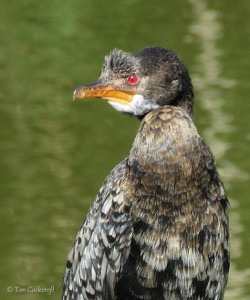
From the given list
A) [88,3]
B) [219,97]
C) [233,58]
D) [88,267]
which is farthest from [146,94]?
[88,3]

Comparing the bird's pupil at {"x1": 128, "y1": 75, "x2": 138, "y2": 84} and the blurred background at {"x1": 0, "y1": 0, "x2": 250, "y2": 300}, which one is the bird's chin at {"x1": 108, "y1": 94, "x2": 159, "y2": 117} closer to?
the bird's pupil at {"x1": 128, "y1": 75, "x2": 138, "y2": 84}

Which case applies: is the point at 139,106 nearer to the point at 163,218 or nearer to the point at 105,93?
the point at 105,93

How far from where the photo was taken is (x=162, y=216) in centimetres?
672

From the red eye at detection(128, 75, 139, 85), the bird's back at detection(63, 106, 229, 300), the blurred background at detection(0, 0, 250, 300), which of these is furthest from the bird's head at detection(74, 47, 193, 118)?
the blurred background at detection(0, 0, 250, 300)

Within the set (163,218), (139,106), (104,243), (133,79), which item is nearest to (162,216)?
(163,218)

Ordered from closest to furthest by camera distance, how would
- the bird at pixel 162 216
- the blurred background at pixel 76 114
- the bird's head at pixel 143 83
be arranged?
the bird at pixel 162 216, the bird's head at pixel 143 83, the blurred background at pixel 76 114

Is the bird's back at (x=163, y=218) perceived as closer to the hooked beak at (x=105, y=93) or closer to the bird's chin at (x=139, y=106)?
the bird's chin at (x=139, y=106)

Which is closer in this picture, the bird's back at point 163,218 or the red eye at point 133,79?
the bird's back at point 163,218

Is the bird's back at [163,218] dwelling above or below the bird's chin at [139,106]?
Answer: below

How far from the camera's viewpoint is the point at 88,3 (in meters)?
15.4

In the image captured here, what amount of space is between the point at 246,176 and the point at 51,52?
3400 mm

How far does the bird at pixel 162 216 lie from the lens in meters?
6.71

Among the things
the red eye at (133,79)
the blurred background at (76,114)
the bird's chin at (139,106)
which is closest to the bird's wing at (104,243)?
the bird's chin at (139,106)

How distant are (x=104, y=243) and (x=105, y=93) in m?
0.76
